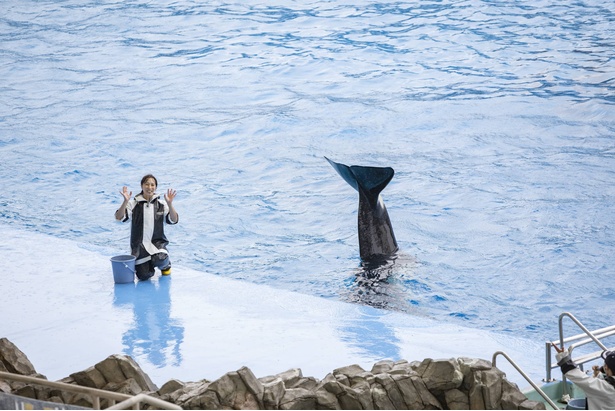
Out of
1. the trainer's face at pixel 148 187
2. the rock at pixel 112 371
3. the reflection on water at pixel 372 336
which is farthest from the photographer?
the trainer's face at pixel 148 187

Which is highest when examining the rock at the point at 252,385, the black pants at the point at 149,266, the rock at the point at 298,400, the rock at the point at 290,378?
the rock at the point at 252,385

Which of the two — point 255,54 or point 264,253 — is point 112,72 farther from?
point 264,253

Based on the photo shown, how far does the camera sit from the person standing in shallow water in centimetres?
868

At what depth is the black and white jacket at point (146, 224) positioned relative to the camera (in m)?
8.70

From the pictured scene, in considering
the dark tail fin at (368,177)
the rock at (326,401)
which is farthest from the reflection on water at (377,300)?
the rock at (326,401)

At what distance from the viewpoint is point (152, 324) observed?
25.6ft

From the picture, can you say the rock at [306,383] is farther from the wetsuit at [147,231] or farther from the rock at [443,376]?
the wetsuit at [147,231]

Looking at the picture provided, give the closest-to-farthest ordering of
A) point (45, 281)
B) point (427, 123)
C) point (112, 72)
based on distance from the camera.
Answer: point (45, 281)
point (427, 123)
point (112, 72)

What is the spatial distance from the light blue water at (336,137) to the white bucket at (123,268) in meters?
1.09

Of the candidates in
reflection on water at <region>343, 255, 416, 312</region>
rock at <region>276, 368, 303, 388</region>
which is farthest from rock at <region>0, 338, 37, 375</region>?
reflection on water at <region>343, 255, 416, 312</region>

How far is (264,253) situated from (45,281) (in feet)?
13.0

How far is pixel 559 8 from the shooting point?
23.5 meters

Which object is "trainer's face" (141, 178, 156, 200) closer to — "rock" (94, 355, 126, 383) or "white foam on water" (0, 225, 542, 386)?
"white foam on water" (0, 225, 542, 386)

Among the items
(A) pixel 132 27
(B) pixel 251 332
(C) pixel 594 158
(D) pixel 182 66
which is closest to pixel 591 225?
(C) pixel 594 158
